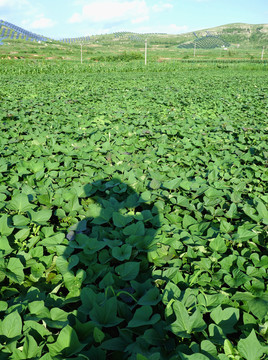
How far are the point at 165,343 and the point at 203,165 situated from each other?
2838 mm

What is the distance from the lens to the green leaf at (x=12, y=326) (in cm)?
107

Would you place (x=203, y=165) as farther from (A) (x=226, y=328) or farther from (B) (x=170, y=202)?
(A) (x=226, y=328)

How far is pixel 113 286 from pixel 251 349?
736 mm

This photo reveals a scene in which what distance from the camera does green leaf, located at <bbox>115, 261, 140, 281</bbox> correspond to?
1.44m

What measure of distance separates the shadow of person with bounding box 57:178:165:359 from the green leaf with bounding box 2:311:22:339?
0.24 metres

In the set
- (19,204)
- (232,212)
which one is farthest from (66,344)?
(232,212)

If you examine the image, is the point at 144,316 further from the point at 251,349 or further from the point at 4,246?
the point at 4,246

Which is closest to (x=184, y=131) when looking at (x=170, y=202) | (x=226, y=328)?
(x=170, y=202)

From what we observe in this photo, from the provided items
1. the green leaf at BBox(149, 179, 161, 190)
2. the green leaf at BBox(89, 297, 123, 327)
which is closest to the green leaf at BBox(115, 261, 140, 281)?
the green leaf at BBox(89, 297, 123, 327)

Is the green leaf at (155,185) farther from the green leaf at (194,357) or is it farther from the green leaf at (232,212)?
the green leaf at (194,357)

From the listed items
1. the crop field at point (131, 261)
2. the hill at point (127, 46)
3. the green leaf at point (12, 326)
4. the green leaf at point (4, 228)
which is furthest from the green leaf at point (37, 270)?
the hill at point (127, 46)

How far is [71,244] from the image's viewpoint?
164 centimetres

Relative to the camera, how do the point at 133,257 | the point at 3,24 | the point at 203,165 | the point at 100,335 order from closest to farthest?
1. the point at 100,335
2. the point at 133,257
3. the point at 203,165
4. the point at 3,24

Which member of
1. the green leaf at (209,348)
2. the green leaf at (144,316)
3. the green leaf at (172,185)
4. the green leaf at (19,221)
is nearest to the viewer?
the green leaf at (209,348)
